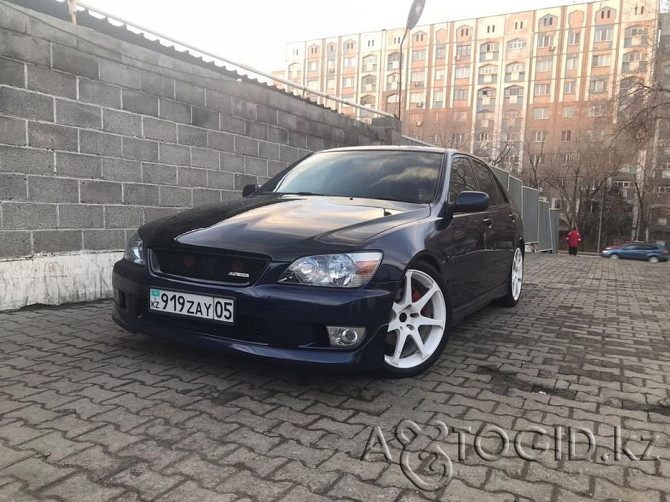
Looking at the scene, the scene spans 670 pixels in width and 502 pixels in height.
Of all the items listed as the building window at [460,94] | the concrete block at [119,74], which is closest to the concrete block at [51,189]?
the concrete block at [119,74]

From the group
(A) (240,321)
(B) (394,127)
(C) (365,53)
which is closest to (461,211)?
(A) (240,321)

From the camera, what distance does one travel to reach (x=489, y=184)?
16.4 feet

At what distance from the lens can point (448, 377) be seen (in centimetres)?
315

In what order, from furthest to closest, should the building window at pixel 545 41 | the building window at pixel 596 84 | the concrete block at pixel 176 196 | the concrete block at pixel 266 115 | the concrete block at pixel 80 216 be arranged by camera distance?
1. the building window at pixel 545 41
2. the building window at pixel 596 84
3. the concrete block at pixel 266 115
4. the concrete block at pixel 176 196
5. the concrete block at pixel 80 216

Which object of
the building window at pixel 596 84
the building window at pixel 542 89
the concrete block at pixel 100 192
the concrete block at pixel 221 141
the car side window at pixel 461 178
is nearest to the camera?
the car side window at pixel 461 178

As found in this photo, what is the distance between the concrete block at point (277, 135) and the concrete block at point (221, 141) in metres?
0.80

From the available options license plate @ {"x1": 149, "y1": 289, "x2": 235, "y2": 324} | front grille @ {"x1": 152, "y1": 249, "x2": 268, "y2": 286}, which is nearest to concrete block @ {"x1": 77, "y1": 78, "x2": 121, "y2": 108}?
front grille @ {"x1": 152, "y1": 249, "x2": 268, "y2": 286}

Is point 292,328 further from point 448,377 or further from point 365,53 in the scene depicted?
point 365,53

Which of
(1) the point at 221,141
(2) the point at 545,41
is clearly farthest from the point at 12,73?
(2) the point at 545,41

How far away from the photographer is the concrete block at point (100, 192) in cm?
483

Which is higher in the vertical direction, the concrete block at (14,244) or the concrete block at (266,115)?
the concrete block at (266,115)

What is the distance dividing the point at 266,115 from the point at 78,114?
279cm

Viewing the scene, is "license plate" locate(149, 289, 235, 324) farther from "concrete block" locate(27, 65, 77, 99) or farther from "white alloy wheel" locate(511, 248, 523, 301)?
"white alloy wheel" locate(511, 248, 523, 301)

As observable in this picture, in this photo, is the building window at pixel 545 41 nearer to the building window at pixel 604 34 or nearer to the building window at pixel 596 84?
the building window at pixel 604 34
